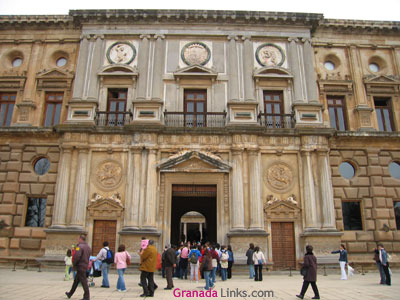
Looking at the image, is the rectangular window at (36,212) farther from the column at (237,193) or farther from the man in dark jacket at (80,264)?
the man in dark jacket at (80,264)

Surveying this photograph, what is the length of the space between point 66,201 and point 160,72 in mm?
9165

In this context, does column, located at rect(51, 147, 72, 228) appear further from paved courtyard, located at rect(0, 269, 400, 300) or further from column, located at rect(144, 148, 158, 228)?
paved courtyard, located at rect(0, 269, 400, 300)

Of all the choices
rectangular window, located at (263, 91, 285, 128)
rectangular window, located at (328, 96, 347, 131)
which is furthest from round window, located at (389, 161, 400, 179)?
rectangular window, located at (263, 91, 285, 128)

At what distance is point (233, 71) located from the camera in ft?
68.7

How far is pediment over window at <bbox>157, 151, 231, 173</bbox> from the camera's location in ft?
61.0

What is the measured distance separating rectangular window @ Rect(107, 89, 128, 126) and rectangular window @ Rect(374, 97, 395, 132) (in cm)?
1576

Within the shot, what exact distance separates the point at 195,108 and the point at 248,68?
4.10 m

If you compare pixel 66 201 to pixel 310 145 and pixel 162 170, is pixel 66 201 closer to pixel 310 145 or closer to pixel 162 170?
pixel 162 170

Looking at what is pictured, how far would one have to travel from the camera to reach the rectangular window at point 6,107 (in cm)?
2131

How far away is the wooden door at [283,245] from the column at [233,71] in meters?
7.77

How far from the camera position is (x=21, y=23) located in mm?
22484

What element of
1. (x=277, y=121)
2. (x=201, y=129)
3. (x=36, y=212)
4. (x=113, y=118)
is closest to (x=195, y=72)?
(x=201, y=129)

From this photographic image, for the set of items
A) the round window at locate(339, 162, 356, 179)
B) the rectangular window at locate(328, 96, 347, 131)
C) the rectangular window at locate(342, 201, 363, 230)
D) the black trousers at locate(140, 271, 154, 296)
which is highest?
the rectangular window at locate(328, 96, 347, 131)

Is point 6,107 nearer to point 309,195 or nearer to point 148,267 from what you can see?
point 148,267
